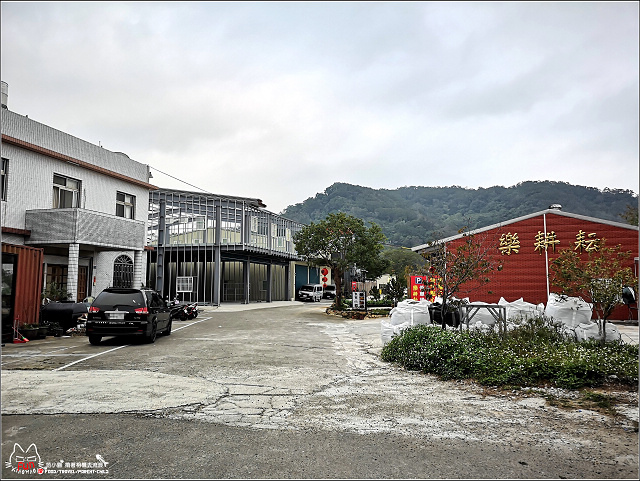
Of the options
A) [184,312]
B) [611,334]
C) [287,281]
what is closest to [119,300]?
[184,312]

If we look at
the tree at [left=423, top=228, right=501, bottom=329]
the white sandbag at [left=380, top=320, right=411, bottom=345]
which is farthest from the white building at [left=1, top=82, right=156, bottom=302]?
the tree at [left=423, top=228, right=501, bottom=329]

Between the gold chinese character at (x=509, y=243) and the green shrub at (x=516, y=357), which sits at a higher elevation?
the gold chinese character at (x=509, y=243)

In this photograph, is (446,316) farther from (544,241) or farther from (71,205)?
(71,205)

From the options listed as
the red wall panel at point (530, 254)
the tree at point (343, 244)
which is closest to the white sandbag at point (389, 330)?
the red wall panel at point (530, 254)

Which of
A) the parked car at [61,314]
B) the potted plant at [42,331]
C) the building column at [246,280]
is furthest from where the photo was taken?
the building column at [246,280]

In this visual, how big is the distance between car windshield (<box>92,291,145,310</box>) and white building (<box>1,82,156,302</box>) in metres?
5.82

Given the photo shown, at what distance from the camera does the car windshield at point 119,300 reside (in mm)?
12195

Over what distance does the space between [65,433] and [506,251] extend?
20436mm

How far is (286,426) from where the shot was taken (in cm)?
534

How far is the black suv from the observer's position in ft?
39.6

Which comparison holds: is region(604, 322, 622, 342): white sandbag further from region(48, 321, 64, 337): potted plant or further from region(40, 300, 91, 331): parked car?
region(40, 300, 91, 331): parked car

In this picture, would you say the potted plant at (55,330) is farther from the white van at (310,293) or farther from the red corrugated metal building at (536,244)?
the white van at (310,293)

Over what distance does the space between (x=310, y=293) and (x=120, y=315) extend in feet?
102

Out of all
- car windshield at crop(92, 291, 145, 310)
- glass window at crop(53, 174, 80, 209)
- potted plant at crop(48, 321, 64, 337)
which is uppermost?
glass window at crop(53, 174, 80, 209)
